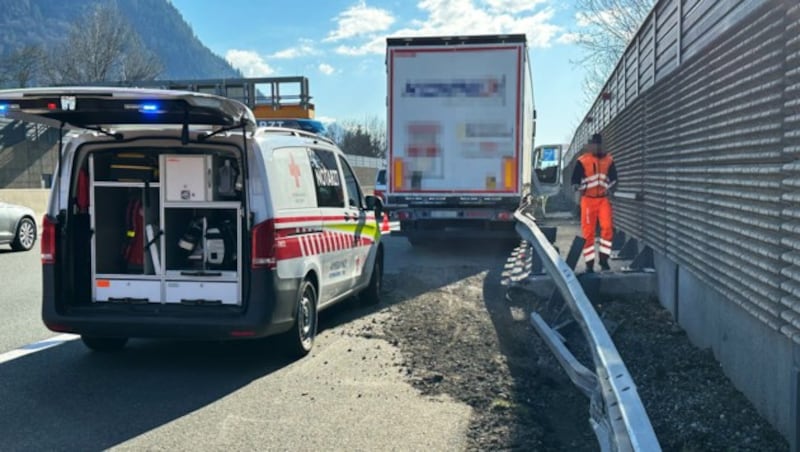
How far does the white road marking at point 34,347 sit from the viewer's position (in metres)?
6.05

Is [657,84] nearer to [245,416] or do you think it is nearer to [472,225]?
[472,225]

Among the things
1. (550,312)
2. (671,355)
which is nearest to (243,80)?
(550,312)

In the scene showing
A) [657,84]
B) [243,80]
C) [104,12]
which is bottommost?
[657,84]

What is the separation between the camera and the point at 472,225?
41.6 feet

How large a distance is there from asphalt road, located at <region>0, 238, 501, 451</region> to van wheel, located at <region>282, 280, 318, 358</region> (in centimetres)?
11

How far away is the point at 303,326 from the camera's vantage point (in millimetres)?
6145

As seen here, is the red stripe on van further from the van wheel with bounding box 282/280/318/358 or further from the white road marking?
the white road marking

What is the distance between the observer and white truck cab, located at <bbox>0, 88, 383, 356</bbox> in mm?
5430

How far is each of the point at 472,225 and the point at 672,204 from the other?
557cm

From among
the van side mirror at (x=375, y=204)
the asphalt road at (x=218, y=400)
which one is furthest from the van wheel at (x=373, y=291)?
the asphalt road at (x=218, y=400)

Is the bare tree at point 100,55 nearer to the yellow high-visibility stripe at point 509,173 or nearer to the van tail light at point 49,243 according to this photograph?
the yellow high-visibility stripe at point 509,173

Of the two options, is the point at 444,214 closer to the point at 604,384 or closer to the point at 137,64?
the point at 604,384

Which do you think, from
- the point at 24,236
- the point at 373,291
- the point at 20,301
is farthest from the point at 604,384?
the point at 24,236

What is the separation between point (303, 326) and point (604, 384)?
3245 mm
